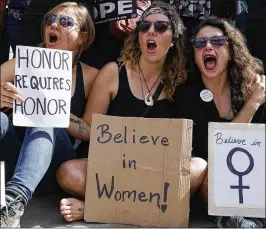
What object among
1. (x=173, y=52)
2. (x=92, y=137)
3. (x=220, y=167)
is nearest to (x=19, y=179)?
(x=92, y=137)

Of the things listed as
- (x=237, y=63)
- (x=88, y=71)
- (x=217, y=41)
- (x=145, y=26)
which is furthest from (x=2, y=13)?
(x=237, y=63)

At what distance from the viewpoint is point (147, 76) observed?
3.30 m

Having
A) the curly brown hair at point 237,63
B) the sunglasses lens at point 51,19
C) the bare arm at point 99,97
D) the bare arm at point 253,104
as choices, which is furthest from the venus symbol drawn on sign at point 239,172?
the sunglasses lens at point 51,19

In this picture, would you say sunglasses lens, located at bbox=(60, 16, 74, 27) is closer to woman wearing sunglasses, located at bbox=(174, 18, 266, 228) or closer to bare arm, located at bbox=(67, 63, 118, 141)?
bare arm, located at bbox=(67, 63, 118, 141)

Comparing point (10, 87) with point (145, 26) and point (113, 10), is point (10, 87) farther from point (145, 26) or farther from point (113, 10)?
point (113, 10)

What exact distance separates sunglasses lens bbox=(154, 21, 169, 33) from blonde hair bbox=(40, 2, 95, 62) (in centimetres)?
42

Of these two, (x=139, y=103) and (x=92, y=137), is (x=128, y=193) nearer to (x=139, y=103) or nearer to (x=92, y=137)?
(x=92, y=137)

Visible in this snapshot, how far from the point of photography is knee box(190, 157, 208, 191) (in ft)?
9.39

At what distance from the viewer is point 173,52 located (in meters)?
3.35

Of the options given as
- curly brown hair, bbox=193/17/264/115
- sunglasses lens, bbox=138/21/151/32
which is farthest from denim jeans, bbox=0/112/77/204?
curly brown hair, bbox=193/17/264/115

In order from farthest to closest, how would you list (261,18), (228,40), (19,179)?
(261,18) < (228,40) < (19,179)

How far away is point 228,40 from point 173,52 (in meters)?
0.34

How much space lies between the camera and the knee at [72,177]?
114 inches

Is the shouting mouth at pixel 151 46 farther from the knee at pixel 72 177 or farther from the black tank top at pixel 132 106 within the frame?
the knee at pixel 72 177
